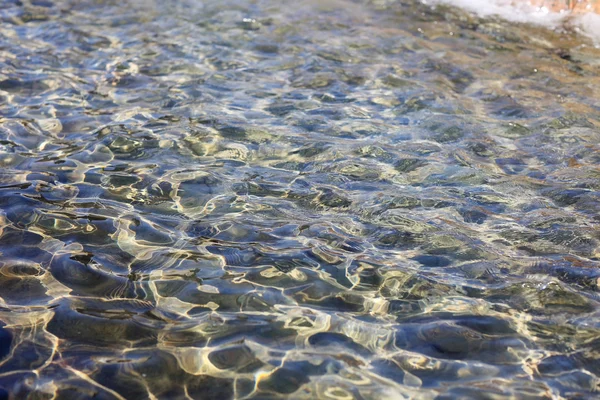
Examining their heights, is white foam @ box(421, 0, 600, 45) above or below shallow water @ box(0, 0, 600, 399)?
above

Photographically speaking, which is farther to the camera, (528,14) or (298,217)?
(528,14)

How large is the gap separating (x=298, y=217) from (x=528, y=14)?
17.3ft

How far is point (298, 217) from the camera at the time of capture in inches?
157

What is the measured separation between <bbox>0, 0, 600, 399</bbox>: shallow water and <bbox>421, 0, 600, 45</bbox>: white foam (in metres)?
0.46

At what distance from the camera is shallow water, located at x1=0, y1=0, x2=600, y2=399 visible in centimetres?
283

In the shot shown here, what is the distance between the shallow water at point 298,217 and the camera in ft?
9.29

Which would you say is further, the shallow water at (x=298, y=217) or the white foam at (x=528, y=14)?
the white foam at (x=528, y=14)

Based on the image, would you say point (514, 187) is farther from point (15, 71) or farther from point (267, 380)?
point (15, 71)

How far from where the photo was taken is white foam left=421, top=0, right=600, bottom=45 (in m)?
7.59

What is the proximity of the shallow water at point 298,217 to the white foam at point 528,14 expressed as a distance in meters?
0.46

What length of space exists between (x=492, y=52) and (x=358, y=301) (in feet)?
14.8

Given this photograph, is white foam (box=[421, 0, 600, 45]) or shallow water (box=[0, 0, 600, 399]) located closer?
shallow water (box=[0, 0, 600, 399])

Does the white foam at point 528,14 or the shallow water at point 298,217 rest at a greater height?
the white foam at point 528,14

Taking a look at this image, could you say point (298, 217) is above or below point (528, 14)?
below
